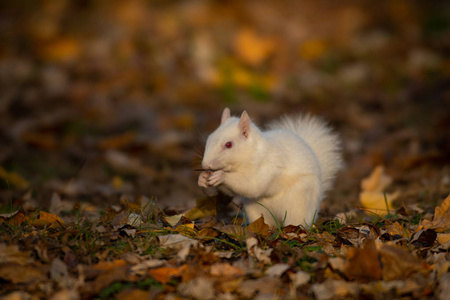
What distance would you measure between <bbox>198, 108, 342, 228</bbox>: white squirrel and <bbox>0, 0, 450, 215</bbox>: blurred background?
0.57m

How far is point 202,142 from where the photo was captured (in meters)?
5.86

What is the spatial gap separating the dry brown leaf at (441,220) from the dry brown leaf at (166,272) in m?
1.62

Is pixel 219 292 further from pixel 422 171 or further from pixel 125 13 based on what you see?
pixel 125 13

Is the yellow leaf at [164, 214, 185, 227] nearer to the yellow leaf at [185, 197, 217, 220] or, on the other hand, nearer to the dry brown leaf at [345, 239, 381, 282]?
the yellow leaf at [185, 197, 217, 220]

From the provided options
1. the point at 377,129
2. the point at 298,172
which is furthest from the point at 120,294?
the point at 377,129

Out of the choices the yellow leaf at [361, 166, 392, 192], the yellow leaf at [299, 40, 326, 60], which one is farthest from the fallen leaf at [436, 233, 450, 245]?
the yellow leaf at [299, 40, 326, 60]

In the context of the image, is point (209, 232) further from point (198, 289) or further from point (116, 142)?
point (116, 142)

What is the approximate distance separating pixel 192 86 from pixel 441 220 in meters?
6.20

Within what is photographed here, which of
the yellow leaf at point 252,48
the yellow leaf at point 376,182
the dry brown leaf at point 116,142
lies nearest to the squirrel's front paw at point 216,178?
the yellow leaf at point 376,182

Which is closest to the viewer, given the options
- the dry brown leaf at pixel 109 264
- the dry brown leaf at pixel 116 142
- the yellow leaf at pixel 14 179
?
the dry brown leaf at pixel 109 264

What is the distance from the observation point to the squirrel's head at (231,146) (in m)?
3.28

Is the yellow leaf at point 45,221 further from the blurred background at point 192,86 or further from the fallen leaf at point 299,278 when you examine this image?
the fallen leaf at point 299,278

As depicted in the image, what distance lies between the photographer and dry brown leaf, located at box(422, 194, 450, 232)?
3.19 meters

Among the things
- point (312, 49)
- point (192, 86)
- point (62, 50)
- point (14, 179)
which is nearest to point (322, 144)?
point (14, 179)
